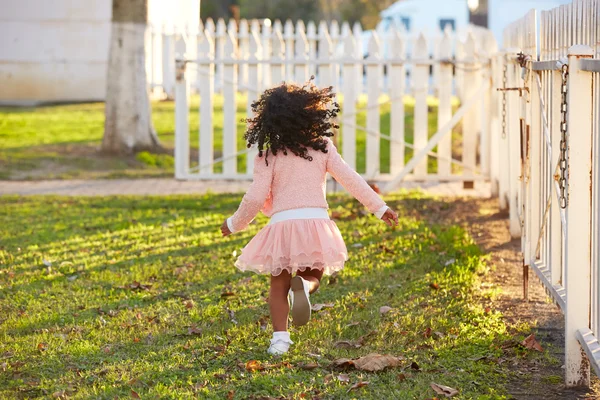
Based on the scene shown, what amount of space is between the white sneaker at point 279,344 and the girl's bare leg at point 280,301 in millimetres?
31

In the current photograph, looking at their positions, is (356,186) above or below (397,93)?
below

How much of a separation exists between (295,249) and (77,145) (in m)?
9.86

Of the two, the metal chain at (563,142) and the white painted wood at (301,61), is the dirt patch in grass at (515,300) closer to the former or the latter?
the metal chain at (563,142)

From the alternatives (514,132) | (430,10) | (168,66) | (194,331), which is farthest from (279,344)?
(430,10)

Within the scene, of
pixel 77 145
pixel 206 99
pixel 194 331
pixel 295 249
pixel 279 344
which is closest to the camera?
pixel 279 344

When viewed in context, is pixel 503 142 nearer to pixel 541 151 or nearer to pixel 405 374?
pixel 541 151

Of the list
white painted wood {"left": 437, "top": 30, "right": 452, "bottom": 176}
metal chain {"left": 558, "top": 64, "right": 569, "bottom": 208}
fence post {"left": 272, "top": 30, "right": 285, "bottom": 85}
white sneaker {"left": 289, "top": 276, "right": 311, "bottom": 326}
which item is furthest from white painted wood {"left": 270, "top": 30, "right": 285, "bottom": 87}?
metal chain {"left": 558, "top": 64, "right": 569, "bottom": 208}

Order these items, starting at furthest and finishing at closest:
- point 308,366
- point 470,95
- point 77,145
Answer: point 77,145
point 470,95
point 308,366

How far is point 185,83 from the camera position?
36.1 ft

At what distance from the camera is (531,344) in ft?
16.7

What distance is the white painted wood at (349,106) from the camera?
428 inches

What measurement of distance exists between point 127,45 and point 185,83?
302 cm

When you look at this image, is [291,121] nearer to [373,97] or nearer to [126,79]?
[373,97]

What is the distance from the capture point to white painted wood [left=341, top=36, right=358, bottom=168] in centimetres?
1088
